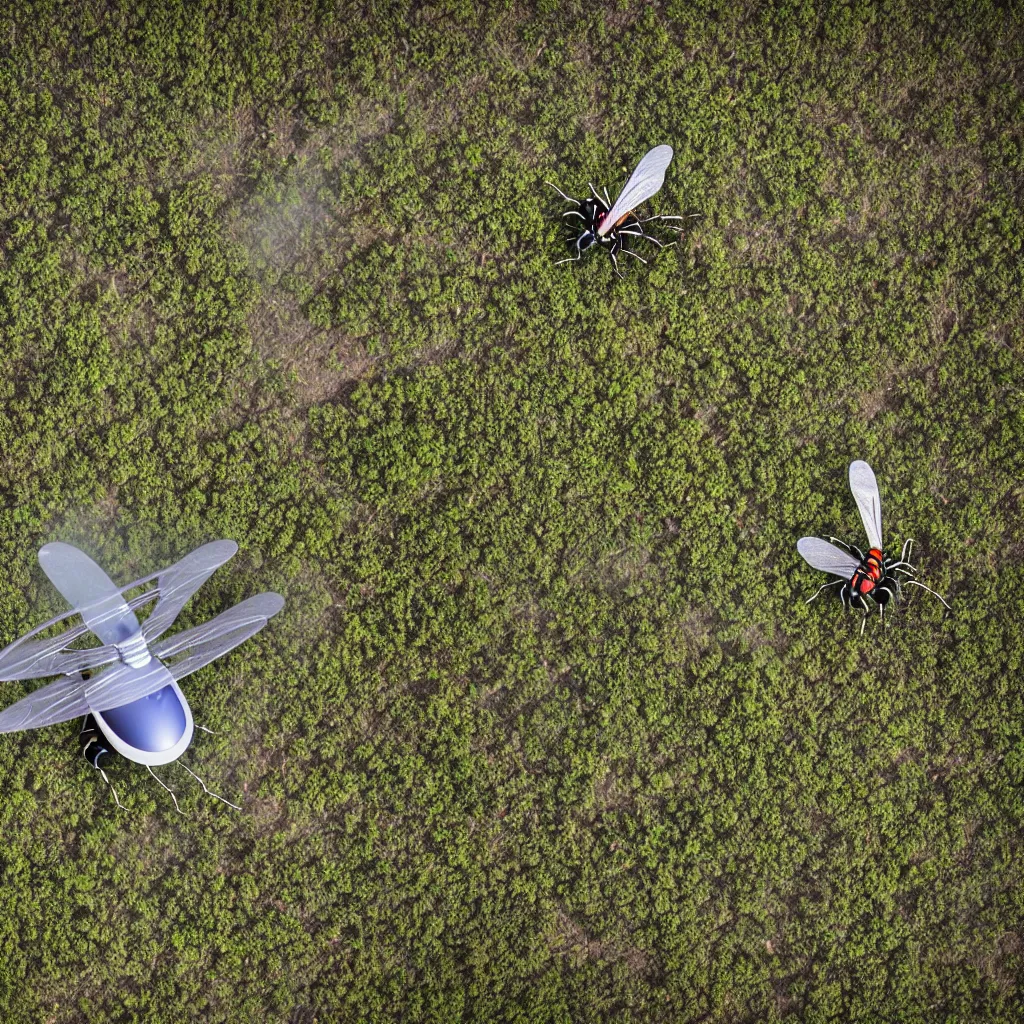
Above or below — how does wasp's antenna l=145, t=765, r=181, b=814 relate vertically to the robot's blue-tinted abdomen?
below

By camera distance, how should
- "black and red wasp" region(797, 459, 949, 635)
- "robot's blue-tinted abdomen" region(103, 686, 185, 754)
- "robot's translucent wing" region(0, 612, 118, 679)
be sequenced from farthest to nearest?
"black and red wasp" region(797, 459, 949, 635), "robot's blue-tinted abdomen" region(103, 686, 185, 754), "robot's translucent wing" region(0, 612, 118, 679)

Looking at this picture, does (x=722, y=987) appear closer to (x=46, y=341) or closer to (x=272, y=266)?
(x=272, y=266)

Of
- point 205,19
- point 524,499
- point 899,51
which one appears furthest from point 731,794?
point 205,19

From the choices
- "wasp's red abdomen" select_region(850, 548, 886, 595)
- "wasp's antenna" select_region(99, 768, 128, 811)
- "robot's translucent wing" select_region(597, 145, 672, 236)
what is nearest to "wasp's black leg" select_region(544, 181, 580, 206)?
"robot's translucent wing" select_region(597, 145, 672, 236)

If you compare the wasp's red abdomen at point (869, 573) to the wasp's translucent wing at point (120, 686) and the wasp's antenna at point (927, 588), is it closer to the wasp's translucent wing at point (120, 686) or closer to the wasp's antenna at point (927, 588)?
the wasp's antenna at point (927, 588)

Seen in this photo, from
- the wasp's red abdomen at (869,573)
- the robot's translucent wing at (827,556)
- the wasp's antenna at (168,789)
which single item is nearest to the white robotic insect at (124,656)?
the wasp's antenna at (168,789)

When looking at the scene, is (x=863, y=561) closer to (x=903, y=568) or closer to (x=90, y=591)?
(x=903, y=568)

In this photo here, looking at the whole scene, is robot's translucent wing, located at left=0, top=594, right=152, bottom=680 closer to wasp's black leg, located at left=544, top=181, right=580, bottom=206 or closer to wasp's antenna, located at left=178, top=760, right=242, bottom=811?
wasp's antenna, located at left=178, top=760, right=242, bottom=811
